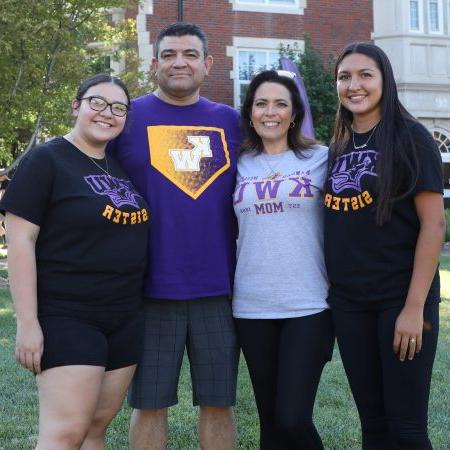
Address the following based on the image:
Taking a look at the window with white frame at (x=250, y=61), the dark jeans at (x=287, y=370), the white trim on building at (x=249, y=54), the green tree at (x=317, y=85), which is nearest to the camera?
the dark jeans at (x=287, y=370)

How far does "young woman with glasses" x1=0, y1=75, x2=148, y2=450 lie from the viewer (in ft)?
10.8

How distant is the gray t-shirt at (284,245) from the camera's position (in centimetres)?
374

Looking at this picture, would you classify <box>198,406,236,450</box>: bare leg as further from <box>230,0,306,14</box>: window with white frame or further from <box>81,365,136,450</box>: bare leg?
<box>230,0,306,14</box>: window with white frame

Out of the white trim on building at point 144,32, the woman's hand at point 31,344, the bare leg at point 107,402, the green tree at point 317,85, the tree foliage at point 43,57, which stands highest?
the white trim on building at point 144,32

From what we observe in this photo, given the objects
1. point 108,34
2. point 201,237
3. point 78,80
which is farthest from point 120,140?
point 108,34

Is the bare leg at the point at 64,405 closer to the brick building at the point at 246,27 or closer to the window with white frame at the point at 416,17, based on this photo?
the brick building at the point at 246,27

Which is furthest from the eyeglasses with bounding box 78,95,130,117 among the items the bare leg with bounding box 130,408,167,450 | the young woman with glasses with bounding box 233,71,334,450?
the bare leg with bounding box 130,408,167,450

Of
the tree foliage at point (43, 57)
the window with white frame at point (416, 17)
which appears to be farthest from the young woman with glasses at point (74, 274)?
the window with white frame at point (416, 17)

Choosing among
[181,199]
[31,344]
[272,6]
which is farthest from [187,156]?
[272,6]

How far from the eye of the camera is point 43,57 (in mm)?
11219

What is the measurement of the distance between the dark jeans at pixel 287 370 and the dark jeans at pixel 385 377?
0.20 meters

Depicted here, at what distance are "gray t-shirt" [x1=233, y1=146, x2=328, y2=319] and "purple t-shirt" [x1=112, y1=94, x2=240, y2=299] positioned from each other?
166 millimetres

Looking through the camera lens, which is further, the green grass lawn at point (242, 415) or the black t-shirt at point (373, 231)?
the green grass lawn at point (242, 415)

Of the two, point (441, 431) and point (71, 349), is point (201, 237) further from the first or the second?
point (441, 431)
